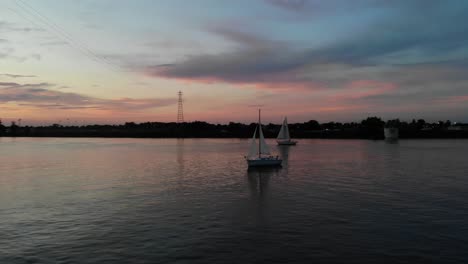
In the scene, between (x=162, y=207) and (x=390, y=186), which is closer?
(x=162, y=207)

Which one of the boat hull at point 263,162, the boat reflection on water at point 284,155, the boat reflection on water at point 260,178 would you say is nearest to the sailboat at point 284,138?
the boat reflection on water at point 284,155

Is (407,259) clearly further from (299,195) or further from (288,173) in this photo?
(288,173)

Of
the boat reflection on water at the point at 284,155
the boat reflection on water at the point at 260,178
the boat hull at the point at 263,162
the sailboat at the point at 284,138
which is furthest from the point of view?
the sailboat at the point at 284,138

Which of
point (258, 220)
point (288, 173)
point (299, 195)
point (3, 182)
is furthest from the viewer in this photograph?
point (288, 173)

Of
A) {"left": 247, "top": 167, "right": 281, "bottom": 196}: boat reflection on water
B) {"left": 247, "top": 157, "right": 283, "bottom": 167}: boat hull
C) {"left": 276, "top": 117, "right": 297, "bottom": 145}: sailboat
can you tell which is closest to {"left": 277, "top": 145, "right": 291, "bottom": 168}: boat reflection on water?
{"left": 247, "top": 157, "right": 283, "bottom": 167}: boat hull

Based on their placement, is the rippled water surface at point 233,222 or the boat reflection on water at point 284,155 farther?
the boat reflection on water at point 284,155

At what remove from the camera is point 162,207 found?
3256cm

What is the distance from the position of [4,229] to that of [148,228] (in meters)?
9.30

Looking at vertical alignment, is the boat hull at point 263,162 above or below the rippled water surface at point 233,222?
above

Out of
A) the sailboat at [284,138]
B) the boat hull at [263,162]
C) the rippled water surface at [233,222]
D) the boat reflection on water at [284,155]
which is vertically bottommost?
the rippled water surface at [233,222]

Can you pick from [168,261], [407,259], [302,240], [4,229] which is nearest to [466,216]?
[407,259]

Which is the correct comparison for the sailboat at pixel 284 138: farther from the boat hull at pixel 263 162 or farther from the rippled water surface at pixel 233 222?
the rippled water surface at pixel 233 222

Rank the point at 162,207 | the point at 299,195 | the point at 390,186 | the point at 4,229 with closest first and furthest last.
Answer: the point at 4,229 → the point at 162,207 → the point at 299,195 → the point at 390,186

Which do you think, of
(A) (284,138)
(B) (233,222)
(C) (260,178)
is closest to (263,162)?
(C) (260,178)
